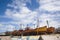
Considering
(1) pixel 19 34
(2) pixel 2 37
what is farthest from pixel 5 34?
(1) pixel 19 34

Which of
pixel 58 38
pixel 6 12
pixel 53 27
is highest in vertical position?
pixel 6 12

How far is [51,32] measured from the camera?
5.96 m

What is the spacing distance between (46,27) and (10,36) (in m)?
1.56

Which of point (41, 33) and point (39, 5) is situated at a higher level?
point (39, 5)

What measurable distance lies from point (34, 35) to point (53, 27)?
0.79 metres

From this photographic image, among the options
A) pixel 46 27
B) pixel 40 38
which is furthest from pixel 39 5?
pixel 40 38

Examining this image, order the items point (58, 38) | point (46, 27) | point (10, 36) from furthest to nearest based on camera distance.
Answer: point (10, 36)
point (46, 27)
point (58, 38)

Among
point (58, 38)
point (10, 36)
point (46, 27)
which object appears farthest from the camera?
point (10, 36)

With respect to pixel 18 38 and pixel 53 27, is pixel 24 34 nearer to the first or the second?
pixel 18 38

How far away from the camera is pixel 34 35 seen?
6098 millimetres

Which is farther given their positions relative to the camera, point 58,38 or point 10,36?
point 10,36

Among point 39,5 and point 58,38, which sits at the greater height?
point 39,5

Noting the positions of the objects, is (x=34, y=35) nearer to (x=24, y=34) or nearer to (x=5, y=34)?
(x=24, y=34)

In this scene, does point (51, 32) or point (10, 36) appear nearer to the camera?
point (51, 32)
